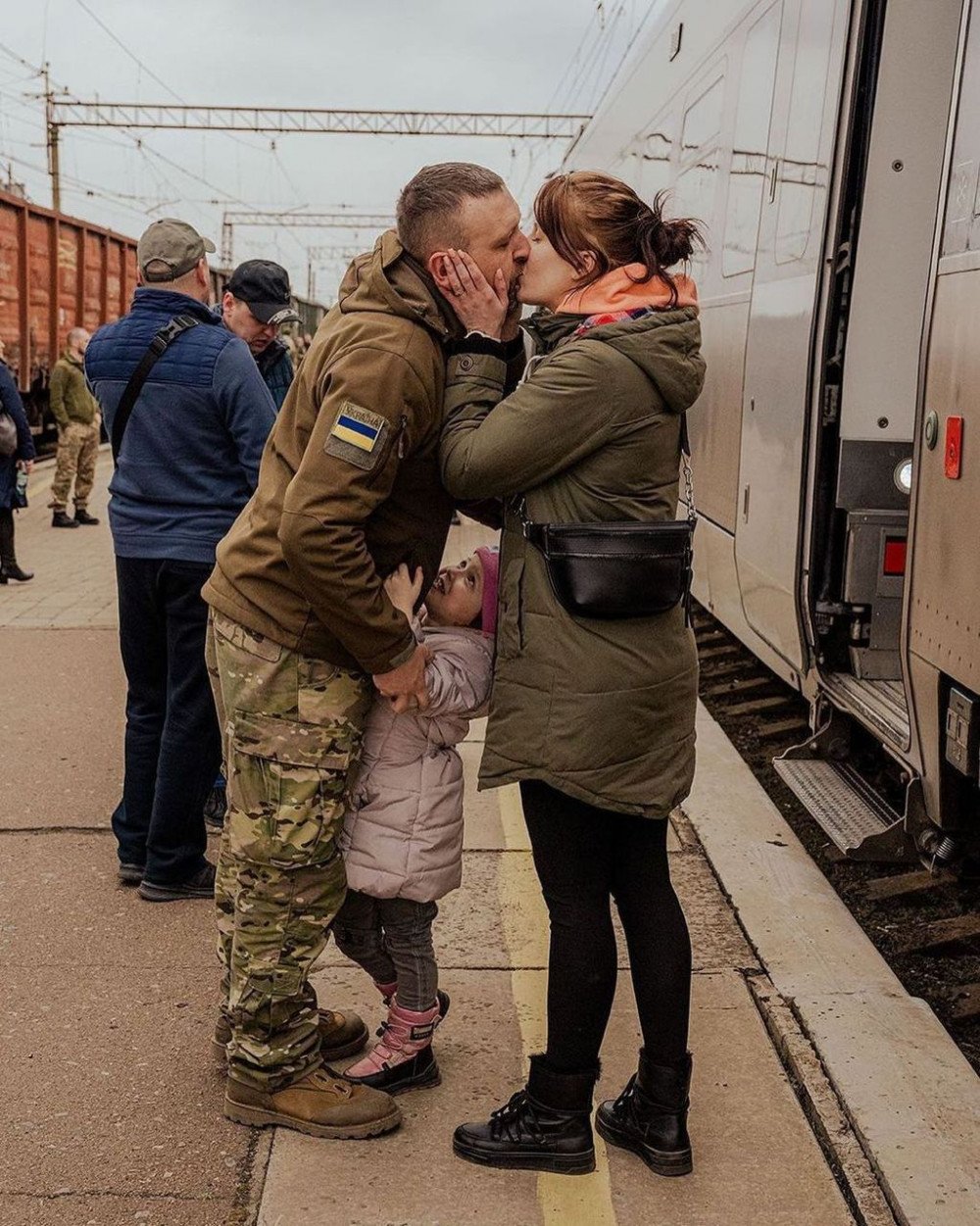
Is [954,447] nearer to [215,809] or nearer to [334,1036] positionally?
[334,1036]

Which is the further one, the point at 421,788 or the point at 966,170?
the point at 966,170

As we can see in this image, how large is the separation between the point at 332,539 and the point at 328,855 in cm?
71

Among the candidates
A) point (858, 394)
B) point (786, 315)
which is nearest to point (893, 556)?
point (858, 394)

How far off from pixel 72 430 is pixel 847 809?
10.2m

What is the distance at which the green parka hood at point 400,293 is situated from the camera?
2801mm

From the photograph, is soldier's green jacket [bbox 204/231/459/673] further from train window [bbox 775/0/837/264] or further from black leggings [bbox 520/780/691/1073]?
train window [bbox 775/0/837/264]

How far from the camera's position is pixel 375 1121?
3.16m

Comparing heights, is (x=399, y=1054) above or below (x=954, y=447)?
below

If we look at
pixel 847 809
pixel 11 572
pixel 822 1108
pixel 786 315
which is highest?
pixel 786 315

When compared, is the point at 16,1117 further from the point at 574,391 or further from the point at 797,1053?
the point at 574,391

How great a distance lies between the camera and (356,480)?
276 centimetres

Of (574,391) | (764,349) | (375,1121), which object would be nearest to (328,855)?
(375,1121)

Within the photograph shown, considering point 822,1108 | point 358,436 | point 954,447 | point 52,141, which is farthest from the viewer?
point 52,141

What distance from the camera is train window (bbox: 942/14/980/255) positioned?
3.65 m
